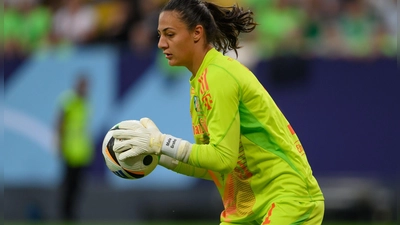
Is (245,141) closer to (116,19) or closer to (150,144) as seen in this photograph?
(150,144)

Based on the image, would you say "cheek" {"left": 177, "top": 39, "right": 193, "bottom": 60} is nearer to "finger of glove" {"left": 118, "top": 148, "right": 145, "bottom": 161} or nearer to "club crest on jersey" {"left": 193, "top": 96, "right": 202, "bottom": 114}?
"club crest on jersey" {"left": 193, "top": 96, "right": 202, "bottom": 114}

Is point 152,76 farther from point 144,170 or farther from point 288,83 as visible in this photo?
point 144,170

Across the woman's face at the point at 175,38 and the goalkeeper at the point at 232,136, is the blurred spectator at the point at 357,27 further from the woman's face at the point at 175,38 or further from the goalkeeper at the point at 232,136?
the woman's face at the point at 175,38

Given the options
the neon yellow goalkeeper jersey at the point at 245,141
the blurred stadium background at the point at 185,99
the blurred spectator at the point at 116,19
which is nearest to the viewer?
the neon yellow goalkeeper jersey at the point at 245,141

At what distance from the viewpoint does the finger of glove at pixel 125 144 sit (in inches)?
207

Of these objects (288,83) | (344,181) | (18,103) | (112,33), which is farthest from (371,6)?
(18,103)

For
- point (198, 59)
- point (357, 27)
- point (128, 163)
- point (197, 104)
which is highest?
point (357, 27)

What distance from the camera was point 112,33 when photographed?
14062 mm

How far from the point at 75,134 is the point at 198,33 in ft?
28.1

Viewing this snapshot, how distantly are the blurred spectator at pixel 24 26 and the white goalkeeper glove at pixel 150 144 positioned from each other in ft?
31.2

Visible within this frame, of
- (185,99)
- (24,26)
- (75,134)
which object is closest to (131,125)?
(185,99)

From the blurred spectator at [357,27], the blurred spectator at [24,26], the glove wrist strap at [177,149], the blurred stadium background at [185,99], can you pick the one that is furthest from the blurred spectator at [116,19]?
the glove wrist strap at [177,149]

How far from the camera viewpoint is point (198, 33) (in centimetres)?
547

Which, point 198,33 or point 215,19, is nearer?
point 198,33
